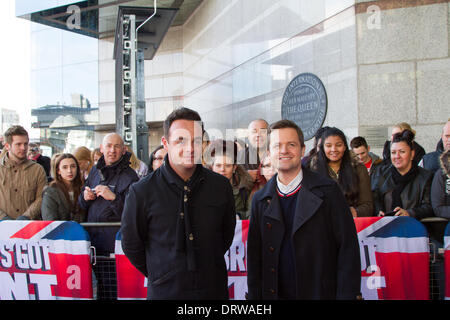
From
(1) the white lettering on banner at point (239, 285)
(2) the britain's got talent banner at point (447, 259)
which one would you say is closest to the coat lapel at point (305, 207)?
(1) the white lettering on banner at point (239, 285)

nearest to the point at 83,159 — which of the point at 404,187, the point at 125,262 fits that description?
the point at 125,262

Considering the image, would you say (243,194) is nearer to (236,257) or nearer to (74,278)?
(236,257)

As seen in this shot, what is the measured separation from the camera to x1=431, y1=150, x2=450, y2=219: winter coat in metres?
4.14

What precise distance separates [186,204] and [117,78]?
8122 mm

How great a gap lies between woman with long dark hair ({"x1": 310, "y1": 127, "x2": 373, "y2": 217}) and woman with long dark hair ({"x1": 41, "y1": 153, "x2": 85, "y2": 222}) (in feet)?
9.38

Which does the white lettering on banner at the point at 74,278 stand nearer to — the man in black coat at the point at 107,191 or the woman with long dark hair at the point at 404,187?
the man in black coat at the point at 107,191

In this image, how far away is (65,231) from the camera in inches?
162

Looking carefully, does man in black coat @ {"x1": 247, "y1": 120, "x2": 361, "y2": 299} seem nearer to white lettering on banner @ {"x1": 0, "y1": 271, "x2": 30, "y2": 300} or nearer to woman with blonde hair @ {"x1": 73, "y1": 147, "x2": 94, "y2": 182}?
white lettering on banner @ {"x1": 0, "y1": 271, "x2": 30, "y2": 300}

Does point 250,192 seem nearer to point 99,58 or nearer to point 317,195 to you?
point 317,195

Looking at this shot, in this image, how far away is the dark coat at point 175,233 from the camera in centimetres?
246
